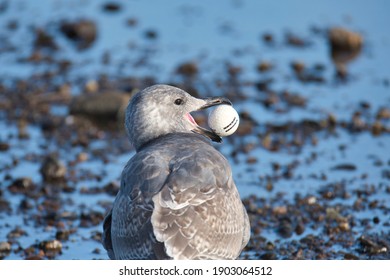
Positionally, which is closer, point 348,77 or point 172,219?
point 172,219

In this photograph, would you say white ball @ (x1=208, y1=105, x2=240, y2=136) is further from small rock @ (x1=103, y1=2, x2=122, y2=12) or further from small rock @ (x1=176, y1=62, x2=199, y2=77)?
small rock @ (x1=103, y1=2, x2=122, y2=12)

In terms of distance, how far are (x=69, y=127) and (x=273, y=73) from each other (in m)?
3.13

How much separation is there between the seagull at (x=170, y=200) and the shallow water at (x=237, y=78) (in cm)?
145

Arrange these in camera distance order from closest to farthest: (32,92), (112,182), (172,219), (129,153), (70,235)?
(172,219) → (70,235) → (112,182) → (129,153) → (32,92)

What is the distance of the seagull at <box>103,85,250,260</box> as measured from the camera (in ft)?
21.4

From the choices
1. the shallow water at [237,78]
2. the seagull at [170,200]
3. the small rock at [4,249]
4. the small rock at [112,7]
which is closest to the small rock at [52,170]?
the shallow water at [237,78]

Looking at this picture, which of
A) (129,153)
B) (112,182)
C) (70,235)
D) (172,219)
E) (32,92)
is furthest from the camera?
(32,92)

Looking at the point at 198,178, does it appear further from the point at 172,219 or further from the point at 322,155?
the point at 322,155

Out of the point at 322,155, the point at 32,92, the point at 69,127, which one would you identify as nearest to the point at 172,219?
the point at 322,155

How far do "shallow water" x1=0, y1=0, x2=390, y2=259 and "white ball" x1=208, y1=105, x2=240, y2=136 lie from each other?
1.21 metres

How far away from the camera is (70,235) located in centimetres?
885

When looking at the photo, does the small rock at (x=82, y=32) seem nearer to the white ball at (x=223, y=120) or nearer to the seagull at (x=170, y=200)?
the white ball at (x=223, y=120)

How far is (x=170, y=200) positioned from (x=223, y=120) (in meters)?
1.62
